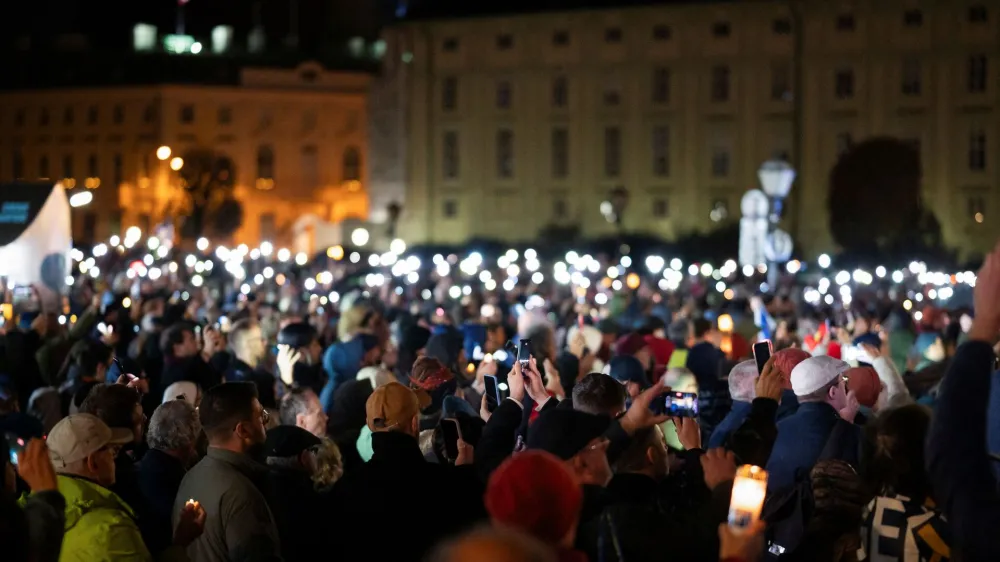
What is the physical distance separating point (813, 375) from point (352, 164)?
7116 cm

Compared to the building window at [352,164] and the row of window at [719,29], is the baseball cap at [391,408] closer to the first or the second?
the row of window at [719,29]

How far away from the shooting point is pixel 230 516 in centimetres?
620

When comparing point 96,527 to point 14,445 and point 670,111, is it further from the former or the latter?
point 670,111

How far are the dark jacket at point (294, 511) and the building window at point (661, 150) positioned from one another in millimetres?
60536

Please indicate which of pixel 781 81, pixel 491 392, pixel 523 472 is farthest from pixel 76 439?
pixel 781 81

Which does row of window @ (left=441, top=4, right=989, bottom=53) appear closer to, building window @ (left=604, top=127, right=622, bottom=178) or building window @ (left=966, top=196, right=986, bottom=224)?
building window @ (left=604, top=127, right=622, bottom=178)

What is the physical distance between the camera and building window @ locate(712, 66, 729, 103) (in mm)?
65438

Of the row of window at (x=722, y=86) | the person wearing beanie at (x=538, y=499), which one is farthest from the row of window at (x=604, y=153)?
the person wearing beanie at (x=538, y=499)

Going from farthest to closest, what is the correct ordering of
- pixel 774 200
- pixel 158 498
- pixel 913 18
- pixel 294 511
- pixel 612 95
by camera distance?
1. pixel 612 95
2. pixel 913 18
3. pixel 774 200
4. pixel 158 498
5. pixel 294 511

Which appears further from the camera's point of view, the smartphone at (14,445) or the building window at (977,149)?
the building window at (977,149)

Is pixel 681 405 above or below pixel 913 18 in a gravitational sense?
below

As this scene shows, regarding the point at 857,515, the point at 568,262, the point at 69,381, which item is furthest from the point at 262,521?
the point at 568,262

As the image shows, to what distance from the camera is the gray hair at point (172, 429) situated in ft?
22.7

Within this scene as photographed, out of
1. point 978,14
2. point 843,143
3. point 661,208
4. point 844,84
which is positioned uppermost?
point 978,14
